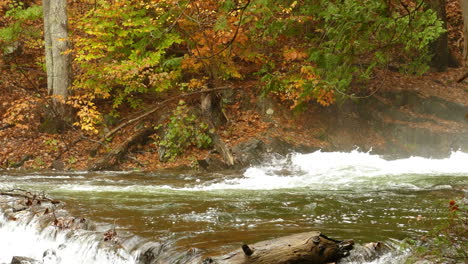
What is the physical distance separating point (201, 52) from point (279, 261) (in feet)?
32.6

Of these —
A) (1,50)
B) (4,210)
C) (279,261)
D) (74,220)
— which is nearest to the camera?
(279,261)

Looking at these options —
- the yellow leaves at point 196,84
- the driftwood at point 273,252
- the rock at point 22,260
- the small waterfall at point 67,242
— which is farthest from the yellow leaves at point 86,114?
the driftwood at point 273,252

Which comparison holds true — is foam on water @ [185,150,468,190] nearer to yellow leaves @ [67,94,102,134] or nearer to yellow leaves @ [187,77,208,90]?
yellow leaves @ [187,77,208,90]

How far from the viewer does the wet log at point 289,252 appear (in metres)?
4.92

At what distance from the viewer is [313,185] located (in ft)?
34.7

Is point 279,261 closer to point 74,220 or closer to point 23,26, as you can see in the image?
point 74,220

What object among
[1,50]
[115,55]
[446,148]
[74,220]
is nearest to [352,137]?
[446,148]

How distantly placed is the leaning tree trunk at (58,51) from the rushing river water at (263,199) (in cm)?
327

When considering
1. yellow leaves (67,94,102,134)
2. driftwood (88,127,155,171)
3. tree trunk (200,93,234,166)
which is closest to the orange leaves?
yellow leaves (67,94,102,134)

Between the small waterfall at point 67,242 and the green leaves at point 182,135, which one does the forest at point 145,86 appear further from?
the small waterfall at point 67,242

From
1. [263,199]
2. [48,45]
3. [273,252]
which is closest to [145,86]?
[48,45]

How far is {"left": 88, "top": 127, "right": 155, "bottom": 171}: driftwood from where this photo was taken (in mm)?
13688

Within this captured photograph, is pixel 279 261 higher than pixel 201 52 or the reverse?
the reverse

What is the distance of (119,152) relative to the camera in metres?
14.1
